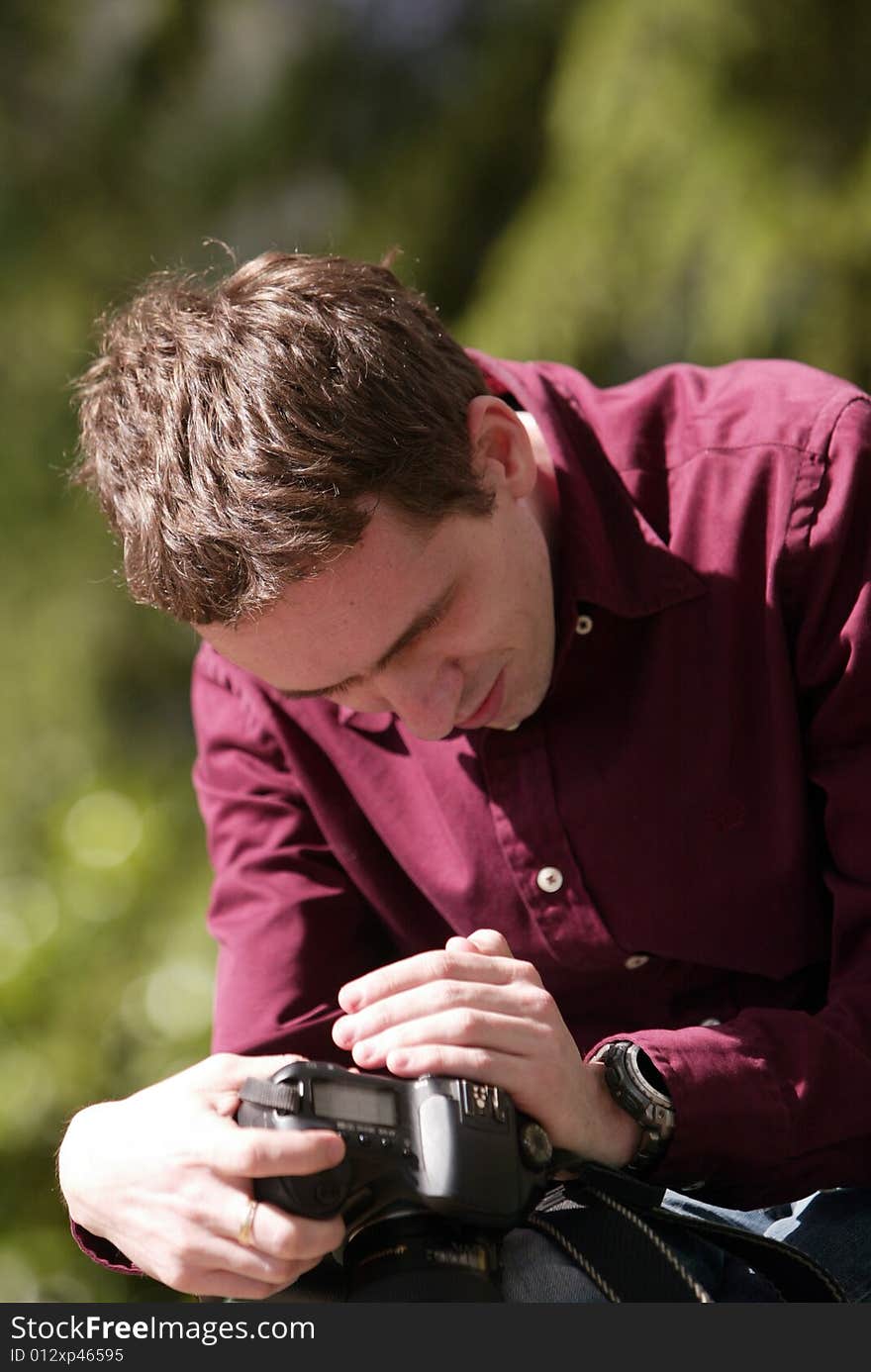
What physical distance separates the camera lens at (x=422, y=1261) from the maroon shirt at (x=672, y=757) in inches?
11.4

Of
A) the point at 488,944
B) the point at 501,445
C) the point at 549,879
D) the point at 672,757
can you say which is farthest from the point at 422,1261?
the point at 501,445

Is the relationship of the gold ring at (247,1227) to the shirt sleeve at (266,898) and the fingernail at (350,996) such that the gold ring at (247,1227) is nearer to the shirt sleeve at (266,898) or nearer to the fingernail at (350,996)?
the fingernail at (350,996)

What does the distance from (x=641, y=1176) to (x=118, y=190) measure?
93.2 inches

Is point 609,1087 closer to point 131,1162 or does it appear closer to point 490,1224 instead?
point 490,1224

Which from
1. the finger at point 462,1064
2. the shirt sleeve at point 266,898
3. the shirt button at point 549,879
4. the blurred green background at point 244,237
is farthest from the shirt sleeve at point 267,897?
the blurred green background at point 244,237

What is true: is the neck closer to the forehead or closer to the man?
the man

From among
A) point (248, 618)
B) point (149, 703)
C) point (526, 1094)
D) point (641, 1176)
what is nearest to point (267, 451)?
point (248, 618)

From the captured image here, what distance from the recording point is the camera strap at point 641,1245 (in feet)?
3.63

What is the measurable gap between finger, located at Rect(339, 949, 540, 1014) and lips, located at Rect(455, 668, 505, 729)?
0.26 meters

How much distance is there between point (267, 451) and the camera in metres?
1.20

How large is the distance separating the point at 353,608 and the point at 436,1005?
1.04 ft

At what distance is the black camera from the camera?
1.03 meters

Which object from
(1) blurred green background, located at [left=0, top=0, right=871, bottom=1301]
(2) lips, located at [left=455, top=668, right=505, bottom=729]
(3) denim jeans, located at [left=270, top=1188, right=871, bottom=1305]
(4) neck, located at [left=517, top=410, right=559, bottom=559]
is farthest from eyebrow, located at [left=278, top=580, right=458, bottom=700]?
(1) blurred green background, located at [left=0, top=0, right=871, bottom=1301]

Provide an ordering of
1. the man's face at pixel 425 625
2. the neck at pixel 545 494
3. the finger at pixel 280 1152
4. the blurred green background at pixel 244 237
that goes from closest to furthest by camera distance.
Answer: the finger at pixel 280 1152 < the man's face at pixel 425 625 < the neck at pixel 545 494 < the blurred green background at pixel 244 237
